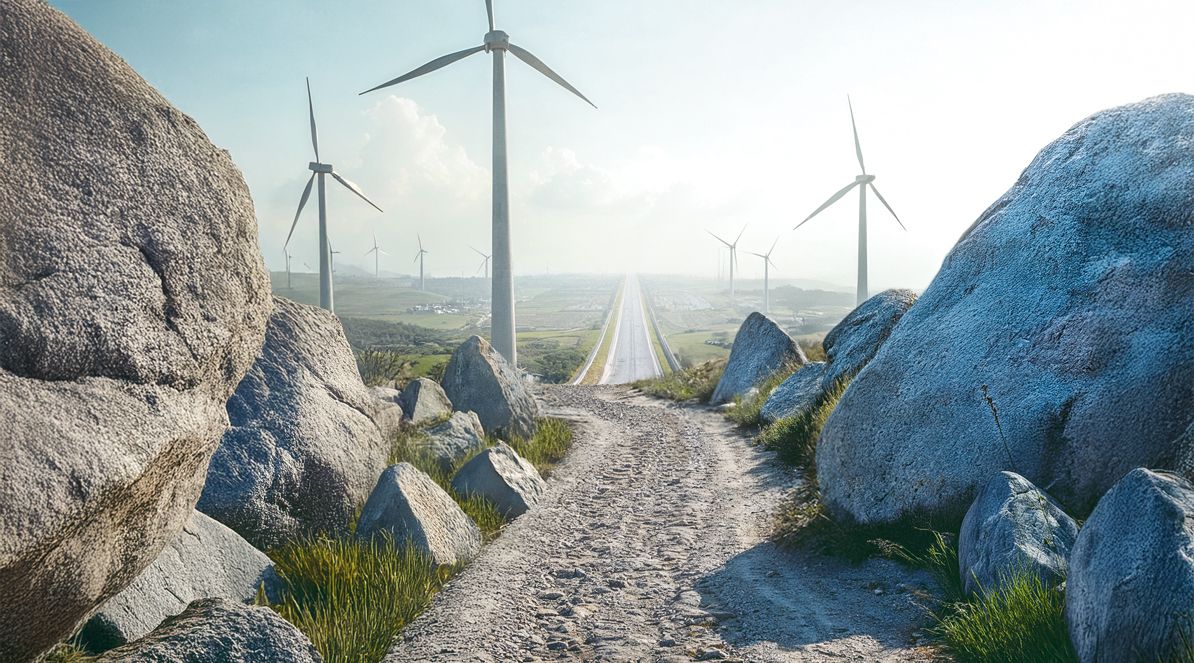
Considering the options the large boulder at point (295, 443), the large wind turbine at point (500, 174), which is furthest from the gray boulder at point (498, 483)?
the large wind turbine at point (500, 174)

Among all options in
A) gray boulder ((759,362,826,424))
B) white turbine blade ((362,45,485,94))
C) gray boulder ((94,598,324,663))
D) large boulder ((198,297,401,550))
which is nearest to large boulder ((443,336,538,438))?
gray boulder ((759,362,826,424))

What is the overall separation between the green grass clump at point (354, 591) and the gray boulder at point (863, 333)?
30.1 feet

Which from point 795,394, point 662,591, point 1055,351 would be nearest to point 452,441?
point 662,591

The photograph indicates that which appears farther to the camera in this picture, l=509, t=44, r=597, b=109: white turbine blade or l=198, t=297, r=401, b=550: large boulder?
l=509, t=44, r=597, b=109: white turbine blade

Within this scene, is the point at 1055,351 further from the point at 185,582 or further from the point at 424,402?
the point at 424,402

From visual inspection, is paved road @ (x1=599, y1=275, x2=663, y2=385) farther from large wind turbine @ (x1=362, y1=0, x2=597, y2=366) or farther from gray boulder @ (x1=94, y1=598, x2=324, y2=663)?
gray boulder @ (x1=94, y1=598, x2=324, y2=663)

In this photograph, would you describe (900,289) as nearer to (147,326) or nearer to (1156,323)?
(1156,323)

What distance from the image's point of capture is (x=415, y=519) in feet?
26.5

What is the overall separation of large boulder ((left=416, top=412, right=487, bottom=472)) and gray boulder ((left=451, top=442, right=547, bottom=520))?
4.72 ft

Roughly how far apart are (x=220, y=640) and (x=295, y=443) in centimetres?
405

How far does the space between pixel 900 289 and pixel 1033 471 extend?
9788mm

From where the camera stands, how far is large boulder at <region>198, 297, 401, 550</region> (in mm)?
8258

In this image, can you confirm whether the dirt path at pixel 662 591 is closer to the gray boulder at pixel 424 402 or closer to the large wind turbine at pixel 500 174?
the gray boulder at pixel 424 402

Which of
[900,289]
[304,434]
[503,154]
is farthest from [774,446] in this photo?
[503,154]
